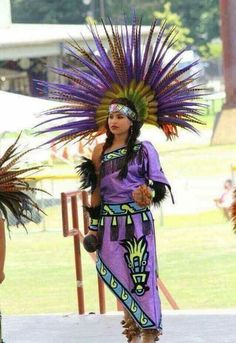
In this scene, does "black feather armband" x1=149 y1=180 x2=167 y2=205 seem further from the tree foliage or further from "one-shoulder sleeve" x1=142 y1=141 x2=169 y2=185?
the tree foliage

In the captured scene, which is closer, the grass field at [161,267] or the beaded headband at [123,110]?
the beaded headband at [123,110]

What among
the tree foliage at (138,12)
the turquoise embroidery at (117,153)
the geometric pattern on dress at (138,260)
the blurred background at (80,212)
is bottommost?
the blurred background at (80,212)

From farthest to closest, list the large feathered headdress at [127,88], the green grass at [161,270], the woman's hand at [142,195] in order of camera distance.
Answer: the green grass at [161,270] → the large feathered headdress at [127,88] → the woman's hand at [142,195]

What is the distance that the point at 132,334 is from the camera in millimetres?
6605

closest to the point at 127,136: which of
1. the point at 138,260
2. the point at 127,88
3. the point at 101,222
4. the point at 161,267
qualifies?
the point at 127,88

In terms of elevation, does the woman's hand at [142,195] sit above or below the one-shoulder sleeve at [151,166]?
below

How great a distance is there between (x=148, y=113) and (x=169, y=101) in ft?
0.46

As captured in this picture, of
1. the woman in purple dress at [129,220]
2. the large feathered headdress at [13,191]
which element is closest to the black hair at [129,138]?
the woman in purple dress at [129,220]

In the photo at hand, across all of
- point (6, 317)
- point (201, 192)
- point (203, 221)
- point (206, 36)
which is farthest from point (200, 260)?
point (206, 36)

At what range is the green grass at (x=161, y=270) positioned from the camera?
11.4 m

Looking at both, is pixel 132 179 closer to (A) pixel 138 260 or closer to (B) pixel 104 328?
(A) pixel 138 260

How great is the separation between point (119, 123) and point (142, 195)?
17.4 inches

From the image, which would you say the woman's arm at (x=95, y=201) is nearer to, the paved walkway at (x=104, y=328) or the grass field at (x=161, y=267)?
the paved walkway at (x=104, y=328)

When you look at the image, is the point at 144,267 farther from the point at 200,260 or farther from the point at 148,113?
the point at 200,260
